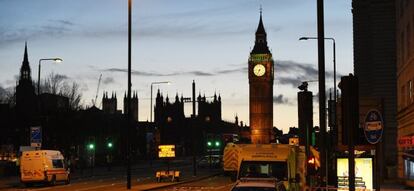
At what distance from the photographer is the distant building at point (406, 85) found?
39.1m

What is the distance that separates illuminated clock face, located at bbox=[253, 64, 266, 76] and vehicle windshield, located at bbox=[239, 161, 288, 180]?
539ft

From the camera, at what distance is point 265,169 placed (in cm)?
2297

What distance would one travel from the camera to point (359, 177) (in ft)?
74.4

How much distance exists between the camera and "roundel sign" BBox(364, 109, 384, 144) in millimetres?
14055

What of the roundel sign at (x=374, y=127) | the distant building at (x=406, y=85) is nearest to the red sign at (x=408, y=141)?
the distant building at (x=406, y=85)

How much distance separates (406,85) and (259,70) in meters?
146

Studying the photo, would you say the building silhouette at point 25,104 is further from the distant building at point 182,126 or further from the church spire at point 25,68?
the distant building at point 182,126

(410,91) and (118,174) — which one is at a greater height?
(410,91)

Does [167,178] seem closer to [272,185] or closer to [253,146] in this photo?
[253,146]

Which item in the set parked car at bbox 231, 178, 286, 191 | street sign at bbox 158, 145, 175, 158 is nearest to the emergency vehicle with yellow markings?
parked car at bbox 231, 178, 286, 191

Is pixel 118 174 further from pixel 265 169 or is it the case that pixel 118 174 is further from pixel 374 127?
pixel 374 127

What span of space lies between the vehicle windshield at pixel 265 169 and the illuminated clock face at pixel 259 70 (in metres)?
164

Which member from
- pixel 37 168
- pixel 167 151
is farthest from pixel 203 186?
pixel 37 168

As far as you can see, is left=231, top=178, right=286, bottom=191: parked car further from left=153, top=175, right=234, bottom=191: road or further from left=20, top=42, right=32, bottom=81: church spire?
left=20, top=42, right=32, bottom=81: church spire
